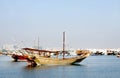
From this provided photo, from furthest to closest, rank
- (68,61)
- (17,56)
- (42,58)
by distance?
(17,56)
(68,61)
(42,58)

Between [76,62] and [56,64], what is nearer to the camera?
[56,64]

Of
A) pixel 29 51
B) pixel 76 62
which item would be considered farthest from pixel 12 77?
pixel 76 62

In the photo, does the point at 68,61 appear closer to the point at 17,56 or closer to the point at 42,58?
the point at 42,58

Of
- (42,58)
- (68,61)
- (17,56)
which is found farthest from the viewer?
(17,56)

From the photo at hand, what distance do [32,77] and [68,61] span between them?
2971cm

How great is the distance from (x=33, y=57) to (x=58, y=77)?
24.7 metres

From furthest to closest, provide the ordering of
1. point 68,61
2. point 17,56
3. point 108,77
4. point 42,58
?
point 17,56 < point 68,61 < point 42,58 < point 108,77

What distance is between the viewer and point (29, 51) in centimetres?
8019

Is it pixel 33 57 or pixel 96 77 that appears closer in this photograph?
pixel 96 77

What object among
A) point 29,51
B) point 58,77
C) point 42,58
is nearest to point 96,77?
point 58,77

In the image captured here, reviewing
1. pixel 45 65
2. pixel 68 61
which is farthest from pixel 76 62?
pixel 45 65

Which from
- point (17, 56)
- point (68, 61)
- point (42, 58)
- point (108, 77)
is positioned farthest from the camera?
point (17, 56)

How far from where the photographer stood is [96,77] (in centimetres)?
5081

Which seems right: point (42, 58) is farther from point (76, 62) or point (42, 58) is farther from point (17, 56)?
point (17, 56)
